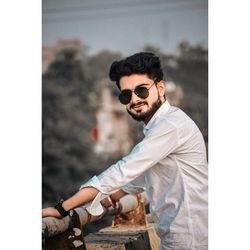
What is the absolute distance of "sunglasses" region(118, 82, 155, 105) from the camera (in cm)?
275

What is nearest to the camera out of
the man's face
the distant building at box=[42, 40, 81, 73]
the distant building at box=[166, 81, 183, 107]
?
the man's face

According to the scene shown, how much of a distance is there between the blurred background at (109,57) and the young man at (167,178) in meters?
0.15

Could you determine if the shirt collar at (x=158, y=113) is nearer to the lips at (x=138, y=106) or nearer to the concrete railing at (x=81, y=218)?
the lips at (x=138, y=106)

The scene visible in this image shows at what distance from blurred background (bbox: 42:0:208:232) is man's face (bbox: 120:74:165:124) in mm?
105

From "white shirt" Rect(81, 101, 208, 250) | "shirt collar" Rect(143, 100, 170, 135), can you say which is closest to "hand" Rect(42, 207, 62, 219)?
"white shirt" Rect(81, 101, 208, 250)

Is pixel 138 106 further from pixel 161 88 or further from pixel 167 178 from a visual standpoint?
pixel 167 178

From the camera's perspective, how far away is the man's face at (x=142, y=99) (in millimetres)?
2725

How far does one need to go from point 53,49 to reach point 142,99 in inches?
25.5

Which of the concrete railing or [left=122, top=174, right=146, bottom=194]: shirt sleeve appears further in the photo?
[left=122, top=174, right=146, bottom=194]: shirt sleeve

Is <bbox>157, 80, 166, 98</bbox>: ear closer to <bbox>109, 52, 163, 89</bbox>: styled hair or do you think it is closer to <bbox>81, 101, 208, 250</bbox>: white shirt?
<bbox>109, 52, 163, 89</bbox>: styled hair

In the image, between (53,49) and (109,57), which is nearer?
(109,57)

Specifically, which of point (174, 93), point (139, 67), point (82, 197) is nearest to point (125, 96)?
point (139, 67)

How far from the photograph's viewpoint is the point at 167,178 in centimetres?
260
